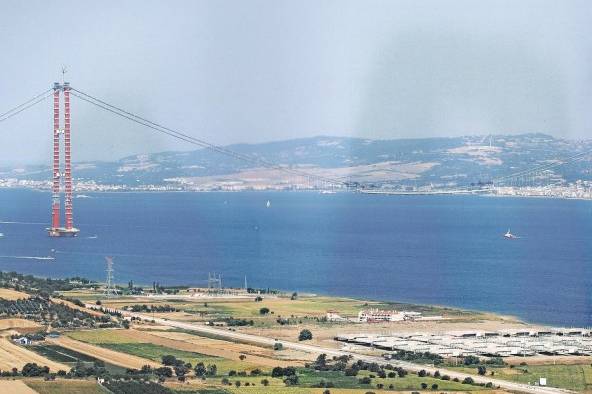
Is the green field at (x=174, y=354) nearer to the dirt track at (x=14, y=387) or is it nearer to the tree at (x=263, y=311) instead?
the dirt track at (x=14, y=387)

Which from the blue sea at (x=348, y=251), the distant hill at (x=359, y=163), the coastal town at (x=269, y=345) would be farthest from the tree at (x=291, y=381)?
the distant hill at (x=359, y=163)

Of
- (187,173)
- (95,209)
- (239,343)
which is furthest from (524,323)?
(187,173)

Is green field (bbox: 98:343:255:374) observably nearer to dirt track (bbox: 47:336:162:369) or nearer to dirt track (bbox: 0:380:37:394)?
dirt track (bbox: 47:336:162:369)

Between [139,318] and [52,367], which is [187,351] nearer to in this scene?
[52,367]

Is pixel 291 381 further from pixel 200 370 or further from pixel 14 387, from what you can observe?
pixel 14 387

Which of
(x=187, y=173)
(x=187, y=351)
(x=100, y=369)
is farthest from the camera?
(x=187, y=173)

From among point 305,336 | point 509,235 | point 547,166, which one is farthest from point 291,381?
point 547,166

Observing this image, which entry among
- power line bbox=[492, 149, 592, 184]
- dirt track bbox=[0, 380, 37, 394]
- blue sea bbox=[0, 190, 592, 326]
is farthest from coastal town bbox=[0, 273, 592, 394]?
power line bbox=[492, 149, 592, 184]
